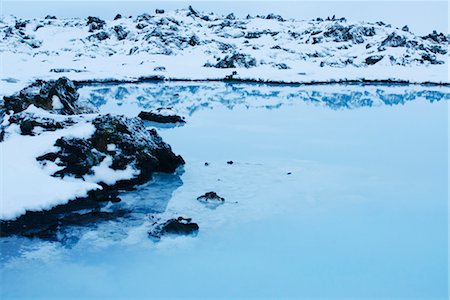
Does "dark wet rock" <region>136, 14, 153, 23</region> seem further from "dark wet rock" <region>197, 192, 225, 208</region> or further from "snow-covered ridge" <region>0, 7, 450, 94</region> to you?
"dark wet rock" <region>197, 192, 225, 208</region>

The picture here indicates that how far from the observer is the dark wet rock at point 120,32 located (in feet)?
232

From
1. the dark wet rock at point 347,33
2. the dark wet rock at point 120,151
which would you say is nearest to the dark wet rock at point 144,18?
the dark wet rock at point 347,33

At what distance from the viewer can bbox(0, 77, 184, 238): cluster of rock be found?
8.26 m

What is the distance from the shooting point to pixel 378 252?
24.4ft

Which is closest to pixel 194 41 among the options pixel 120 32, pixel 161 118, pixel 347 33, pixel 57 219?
pixel 120 32

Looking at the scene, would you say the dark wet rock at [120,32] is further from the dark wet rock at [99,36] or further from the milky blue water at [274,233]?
the milky blue water at [274,233]

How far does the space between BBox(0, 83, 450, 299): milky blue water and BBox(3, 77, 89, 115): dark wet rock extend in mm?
3538

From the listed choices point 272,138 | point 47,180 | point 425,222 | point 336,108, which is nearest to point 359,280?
point 425,222

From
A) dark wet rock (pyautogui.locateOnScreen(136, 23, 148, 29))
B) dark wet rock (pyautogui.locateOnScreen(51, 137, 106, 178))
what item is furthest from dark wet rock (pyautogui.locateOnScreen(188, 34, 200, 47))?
dark wet rock (pyautogui.locateOnScreen(51, 137, 106, 178))

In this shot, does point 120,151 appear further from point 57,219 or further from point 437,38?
point 437,38

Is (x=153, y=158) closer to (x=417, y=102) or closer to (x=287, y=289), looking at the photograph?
(x=287, y=289)

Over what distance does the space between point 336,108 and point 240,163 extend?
1369cm

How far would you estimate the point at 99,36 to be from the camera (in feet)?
229

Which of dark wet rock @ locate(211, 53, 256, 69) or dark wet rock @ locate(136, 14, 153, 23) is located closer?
dark wet rock @ locate(211, 53, 256, 69)
